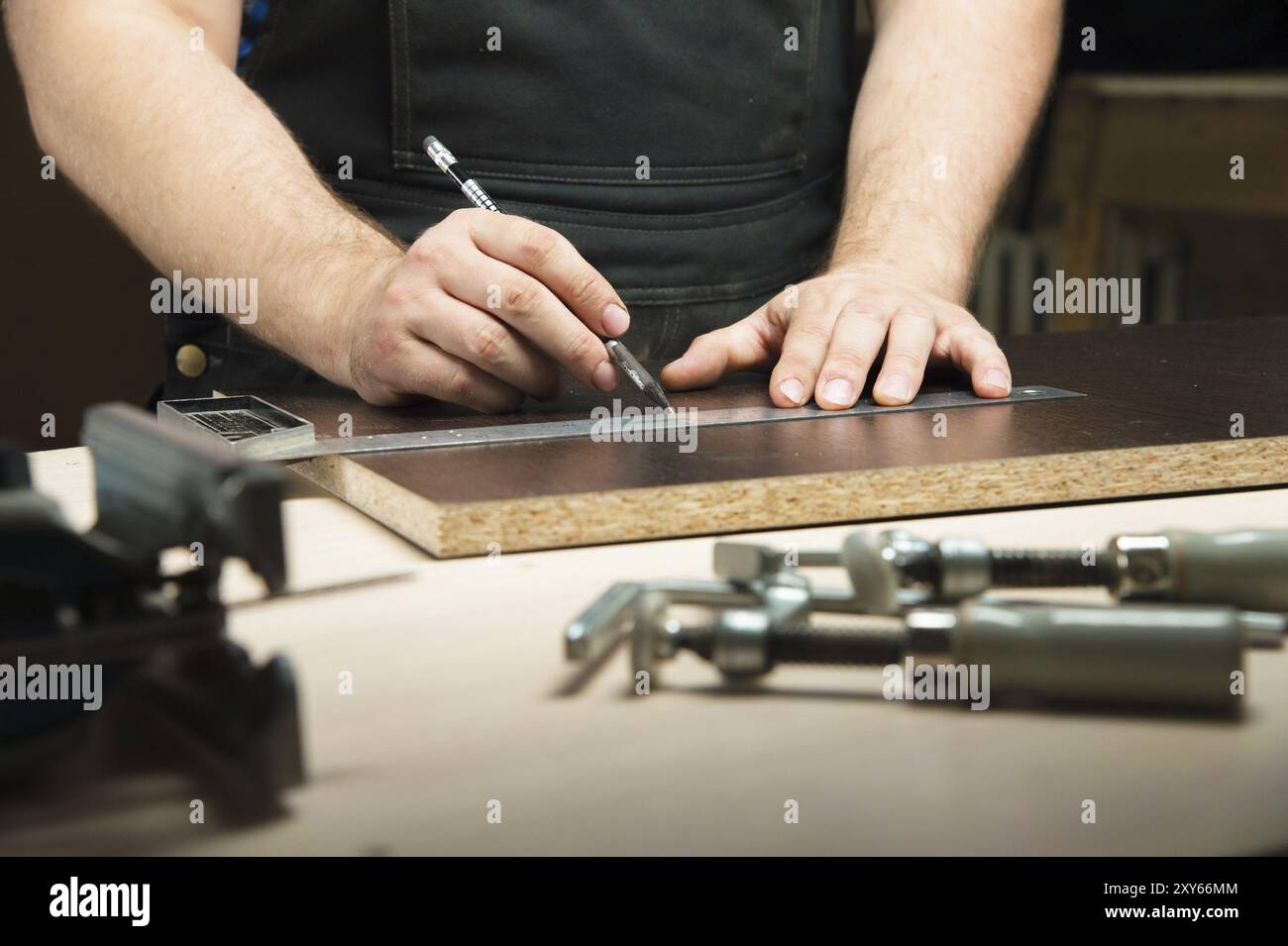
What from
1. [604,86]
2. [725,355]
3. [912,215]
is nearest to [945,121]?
[912,215]

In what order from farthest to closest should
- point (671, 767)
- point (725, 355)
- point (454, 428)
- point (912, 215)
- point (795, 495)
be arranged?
point (912, 215)
point (725, 355)
point (454, 428)
point (795, 495)
point (671, 767)

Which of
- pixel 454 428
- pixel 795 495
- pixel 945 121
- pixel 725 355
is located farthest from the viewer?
pixel 945 121

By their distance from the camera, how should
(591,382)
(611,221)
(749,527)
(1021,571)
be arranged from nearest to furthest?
(1021,571) → (749,527) → (591,382) → (611,221)

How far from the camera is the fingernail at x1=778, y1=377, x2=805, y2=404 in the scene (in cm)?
108

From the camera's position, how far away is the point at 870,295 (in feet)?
3.92

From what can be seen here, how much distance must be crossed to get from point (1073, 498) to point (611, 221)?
797 mm

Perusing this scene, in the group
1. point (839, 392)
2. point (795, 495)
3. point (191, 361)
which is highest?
point (191, 361)

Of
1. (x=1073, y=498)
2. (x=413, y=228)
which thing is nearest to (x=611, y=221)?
(x=413, y=228)

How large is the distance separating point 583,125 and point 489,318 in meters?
0.57

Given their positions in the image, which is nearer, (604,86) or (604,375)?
(604,375)

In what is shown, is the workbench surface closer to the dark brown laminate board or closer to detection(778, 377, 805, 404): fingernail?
the dark brown laminate board

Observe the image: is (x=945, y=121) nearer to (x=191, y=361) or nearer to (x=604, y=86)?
(x=604, y=86)

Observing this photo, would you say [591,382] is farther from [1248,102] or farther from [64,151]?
[1248,102]

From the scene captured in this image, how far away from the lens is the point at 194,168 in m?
1.29
